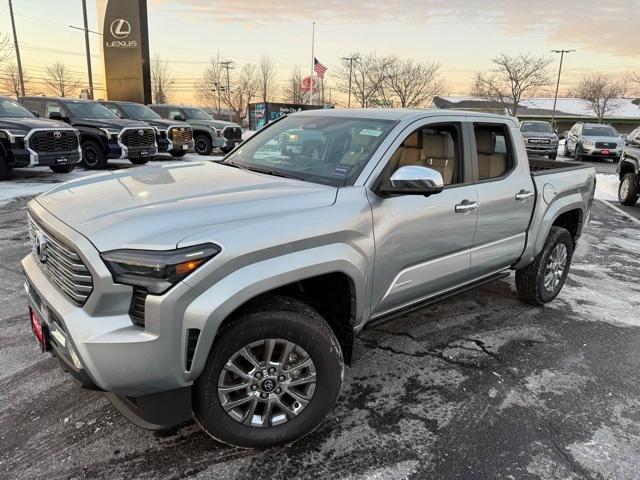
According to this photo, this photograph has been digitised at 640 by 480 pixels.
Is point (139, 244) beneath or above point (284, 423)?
above

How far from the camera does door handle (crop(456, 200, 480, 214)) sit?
3.44 m

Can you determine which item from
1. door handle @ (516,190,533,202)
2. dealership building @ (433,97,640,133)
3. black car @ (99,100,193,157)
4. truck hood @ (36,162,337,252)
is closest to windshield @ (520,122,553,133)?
black car @ (99,100,193,157)

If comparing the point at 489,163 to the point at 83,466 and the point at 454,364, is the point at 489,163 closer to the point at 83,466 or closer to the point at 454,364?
the point at 454,364

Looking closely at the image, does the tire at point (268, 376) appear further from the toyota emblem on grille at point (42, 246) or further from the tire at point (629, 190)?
the tire at point (629, 190)

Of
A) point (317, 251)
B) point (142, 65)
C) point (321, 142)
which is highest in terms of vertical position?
point (142, 65)

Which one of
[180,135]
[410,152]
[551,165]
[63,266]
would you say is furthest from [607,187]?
[63,266]

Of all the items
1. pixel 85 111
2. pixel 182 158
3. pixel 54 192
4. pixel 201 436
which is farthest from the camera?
pixel 182 158

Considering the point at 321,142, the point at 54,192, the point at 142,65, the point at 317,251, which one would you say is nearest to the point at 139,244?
the point at 317,251

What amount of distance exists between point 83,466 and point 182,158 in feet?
50.1

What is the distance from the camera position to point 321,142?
3.50 metres

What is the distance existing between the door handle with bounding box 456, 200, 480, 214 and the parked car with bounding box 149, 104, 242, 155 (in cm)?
1598

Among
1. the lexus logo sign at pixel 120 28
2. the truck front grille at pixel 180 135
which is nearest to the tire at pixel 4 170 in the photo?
the truck front grille at pixel 180 135

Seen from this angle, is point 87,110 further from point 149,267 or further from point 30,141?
point 149,267

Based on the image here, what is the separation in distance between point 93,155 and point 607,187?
1438cm
